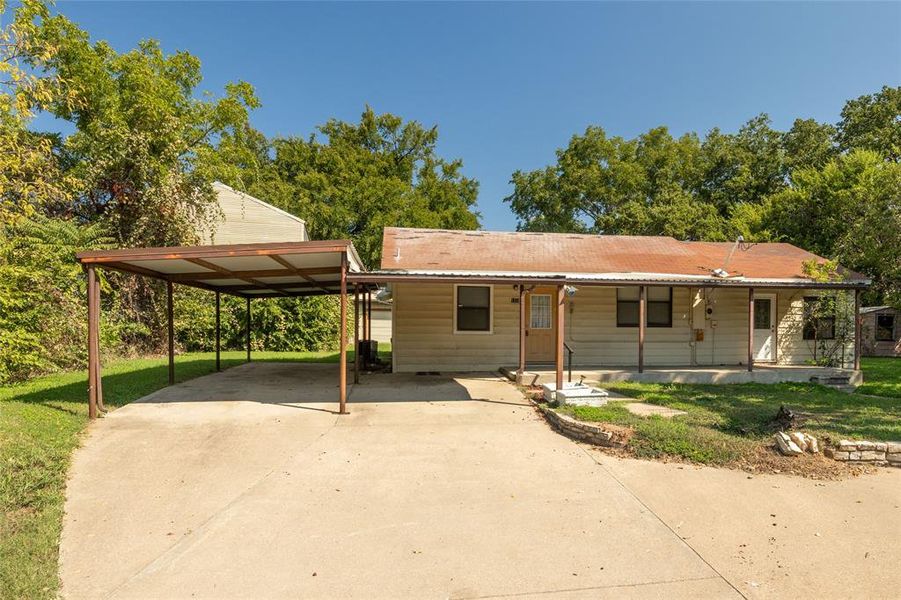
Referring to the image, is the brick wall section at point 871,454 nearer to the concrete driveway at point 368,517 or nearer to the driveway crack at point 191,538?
the concrete driveway at point 368,517

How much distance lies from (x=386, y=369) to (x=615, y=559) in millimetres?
9632

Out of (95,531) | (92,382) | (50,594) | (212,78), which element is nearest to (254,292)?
(92,382)

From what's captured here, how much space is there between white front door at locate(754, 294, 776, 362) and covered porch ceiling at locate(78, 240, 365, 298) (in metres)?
11.0

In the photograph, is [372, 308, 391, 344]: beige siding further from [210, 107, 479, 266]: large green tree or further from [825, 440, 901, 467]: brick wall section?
[825, 440, 901, 467]: brick wall section

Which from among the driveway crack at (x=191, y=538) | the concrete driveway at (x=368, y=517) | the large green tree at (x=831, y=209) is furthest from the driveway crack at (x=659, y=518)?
the large green tree at (x=831, y=209)

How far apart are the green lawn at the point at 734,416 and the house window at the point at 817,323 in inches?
106

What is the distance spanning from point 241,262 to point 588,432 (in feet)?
19.8

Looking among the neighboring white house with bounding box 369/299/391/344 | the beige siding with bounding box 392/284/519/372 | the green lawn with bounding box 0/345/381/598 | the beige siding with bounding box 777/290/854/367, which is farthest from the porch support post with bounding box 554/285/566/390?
the neighboring white house with bounding box 369/299/391/344

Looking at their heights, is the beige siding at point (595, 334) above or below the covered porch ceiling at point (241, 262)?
below

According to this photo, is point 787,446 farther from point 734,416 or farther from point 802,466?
point 734,416

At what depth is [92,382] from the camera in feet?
23.1

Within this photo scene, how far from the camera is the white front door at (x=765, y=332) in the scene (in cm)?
1302

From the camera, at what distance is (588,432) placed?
6137mm

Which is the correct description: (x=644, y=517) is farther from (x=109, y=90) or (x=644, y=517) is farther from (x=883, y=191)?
(x=109, y=90)
